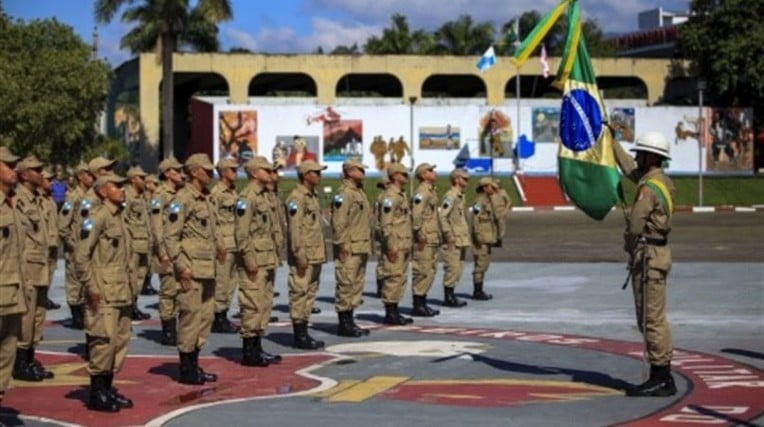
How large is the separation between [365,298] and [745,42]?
47.8 meters

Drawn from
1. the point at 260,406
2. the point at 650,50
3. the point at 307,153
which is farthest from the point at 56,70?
the point at 650,50

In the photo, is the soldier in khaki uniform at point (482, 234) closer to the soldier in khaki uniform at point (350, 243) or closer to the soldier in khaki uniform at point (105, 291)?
the soldier in khaki uniform at point (350, 243)

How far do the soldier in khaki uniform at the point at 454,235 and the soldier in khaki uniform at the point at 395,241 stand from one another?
1934 millimetres

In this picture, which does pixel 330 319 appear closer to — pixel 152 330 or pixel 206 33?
pixel 152 330

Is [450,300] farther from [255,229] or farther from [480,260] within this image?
[255,229]

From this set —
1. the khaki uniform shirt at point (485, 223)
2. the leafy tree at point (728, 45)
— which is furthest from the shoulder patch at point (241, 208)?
the leafy tree at point (728, 45)

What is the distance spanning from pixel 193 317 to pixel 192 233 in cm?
82

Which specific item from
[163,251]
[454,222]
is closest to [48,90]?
[454,222]

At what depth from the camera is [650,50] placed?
10238cm

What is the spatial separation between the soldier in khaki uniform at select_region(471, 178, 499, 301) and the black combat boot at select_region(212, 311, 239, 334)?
483 centimetres

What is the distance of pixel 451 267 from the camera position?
2025cm

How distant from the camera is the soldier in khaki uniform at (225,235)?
1520 centimetres

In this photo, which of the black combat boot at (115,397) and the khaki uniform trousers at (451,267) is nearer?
the black combat boot at (115,397)

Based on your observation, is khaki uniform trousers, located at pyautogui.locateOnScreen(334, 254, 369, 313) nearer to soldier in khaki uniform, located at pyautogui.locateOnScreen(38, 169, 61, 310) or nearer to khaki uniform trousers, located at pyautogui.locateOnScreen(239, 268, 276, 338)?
khaki uniform trousers, located at pyautogui.locateOnScreen(239, 268, 276, 338)
